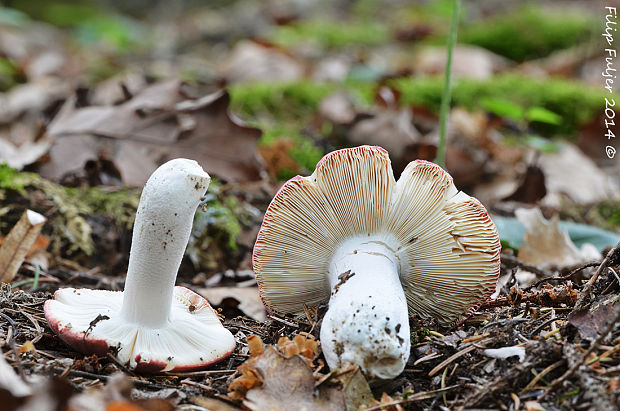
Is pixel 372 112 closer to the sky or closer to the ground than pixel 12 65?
closer to the sky

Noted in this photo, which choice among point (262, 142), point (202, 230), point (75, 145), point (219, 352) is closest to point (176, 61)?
point (262, 142)

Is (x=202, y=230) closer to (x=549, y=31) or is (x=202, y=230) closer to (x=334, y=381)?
(x=334, y=381)

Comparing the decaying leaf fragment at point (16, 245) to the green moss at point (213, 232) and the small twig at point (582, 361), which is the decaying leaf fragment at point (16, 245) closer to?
the green moss at point (213, 232)

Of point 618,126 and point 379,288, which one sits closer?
point 379,288

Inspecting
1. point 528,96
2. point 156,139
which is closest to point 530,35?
point 528,96

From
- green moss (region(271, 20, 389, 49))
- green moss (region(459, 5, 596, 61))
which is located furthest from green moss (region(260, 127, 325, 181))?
green moss (region(459, 5, 596, 61))

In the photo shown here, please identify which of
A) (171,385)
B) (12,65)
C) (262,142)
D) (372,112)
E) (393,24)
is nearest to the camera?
(171,385)

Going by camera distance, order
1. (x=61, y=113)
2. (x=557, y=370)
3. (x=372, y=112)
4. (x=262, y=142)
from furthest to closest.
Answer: (x=372, y=112) < (x=262, y=142) < (x=61, y=113) < (x=557, y=370)

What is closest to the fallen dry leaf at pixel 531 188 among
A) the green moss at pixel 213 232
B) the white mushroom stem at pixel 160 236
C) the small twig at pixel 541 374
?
the green moss at pixel 213 232
